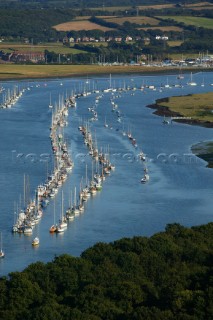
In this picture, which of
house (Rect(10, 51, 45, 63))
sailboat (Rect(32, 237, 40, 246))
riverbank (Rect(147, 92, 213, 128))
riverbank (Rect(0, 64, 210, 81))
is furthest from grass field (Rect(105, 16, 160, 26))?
sailboat (Rect(32, 237, 40, 246))

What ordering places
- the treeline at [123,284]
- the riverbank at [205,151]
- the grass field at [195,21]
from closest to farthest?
the treeline at [123,284], the riverbank at [205,151], the grass field at [195,21]

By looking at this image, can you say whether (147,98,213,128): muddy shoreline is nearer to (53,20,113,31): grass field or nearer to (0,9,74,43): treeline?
(0,9,74,43): treeline

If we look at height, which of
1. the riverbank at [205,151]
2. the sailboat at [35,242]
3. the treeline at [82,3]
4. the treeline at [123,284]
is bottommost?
the treeline at [82,3]

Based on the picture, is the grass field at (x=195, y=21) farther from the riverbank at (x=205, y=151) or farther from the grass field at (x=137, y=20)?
the riverbank at (x=205, y=151)

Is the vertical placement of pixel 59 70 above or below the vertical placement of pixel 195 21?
below

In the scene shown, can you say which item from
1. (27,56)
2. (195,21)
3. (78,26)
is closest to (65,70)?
(27,56)

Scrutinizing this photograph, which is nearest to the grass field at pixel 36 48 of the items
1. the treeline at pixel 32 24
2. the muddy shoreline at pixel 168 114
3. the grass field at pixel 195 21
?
the treeline at pixel 32 24

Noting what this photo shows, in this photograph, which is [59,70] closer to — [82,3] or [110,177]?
[110,177]
